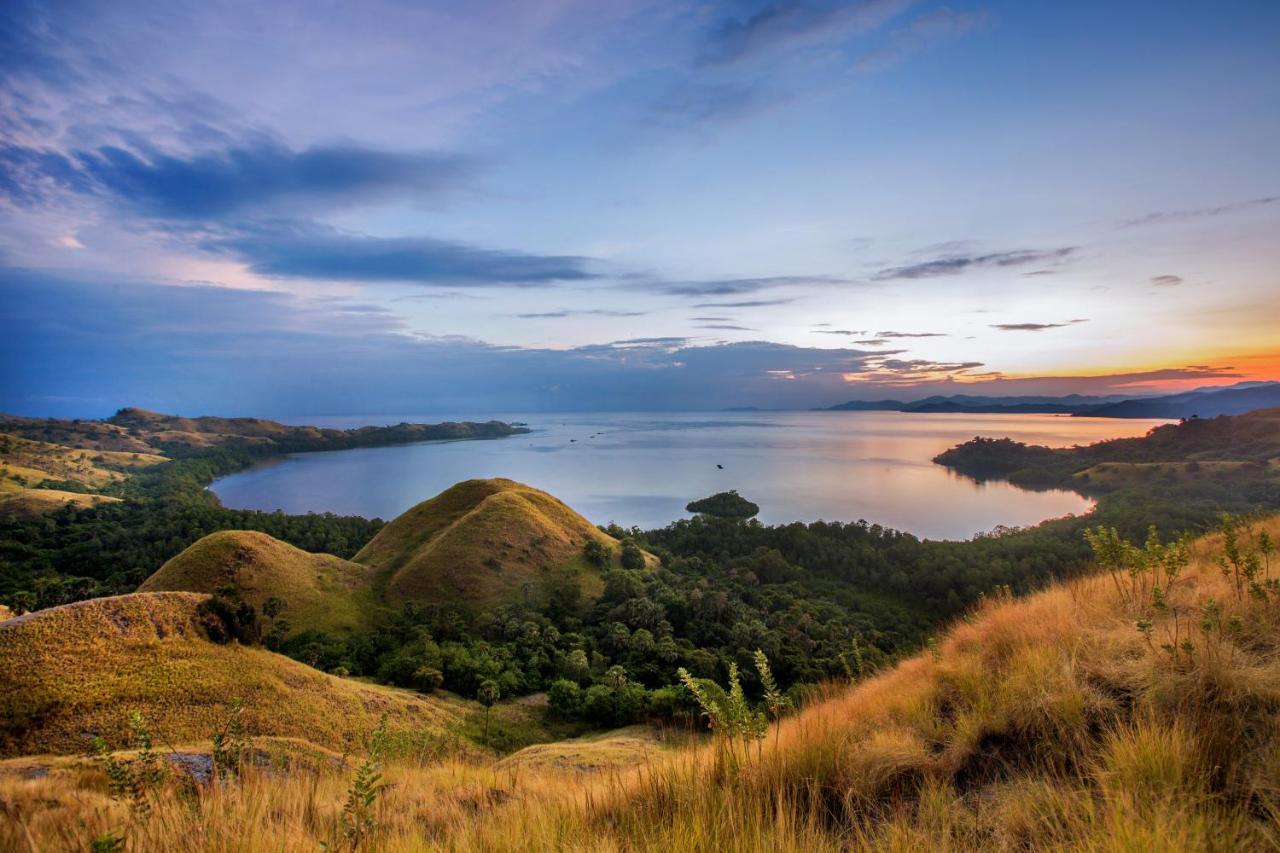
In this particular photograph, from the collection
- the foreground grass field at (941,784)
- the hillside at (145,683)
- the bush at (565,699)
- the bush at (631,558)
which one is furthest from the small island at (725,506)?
the foreground grass field at (941,784)

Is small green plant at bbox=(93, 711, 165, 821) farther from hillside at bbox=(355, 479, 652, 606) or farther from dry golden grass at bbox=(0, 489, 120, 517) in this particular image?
dry golden grass at bbox=(0, 489, 120, 517)

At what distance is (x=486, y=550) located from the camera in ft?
107

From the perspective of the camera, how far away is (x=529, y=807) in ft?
11.6

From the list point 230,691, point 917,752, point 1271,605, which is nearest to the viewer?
point 917,752

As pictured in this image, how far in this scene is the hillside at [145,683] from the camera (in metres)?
9.02

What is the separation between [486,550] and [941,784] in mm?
31784

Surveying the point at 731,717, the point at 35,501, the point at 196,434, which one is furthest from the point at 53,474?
the point at 731,717

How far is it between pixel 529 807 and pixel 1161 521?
241 ft

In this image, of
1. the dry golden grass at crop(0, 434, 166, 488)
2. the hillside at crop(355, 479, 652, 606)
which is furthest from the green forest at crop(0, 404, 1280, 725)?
the dry golden grass at crop(0, 434, 166, 488)

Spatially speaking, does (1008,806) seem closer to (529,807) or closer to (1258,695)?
A: (1258,695)

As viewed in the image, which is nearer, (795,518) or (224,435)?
(795,518)

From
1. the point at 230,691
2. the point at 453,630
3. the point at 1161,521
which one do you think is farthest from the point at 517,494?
the point at 1161,521

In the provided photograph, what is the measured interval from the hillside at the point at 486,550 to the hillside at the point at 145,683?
1688 centimetres

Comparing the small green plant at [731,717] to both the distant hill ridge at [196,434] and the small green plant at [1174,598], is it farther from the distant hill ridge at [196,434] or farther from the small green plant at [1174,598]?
the distant hill ridge at [196,434]
